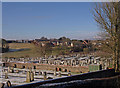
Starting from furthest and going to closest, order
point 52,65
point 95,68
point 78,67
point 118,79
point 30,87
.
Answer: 1. point 52,65
2. point 78,67
3. point 95,68
4. point 118,79
5. point 30,87

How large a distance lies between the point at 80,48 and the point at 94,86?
36324mm

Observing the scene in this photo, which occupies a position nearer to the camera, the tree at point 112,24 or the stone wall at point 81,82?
the stone wall at point 81,82

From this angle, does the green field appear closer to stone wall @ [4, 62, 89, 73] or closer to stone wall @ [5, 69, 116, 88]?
stone wall @ [4, 62, 89, 73]

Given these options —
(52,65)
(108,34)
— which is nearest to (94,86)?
(108,34)

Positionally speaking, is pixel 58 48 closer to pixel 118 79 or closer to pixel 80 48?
pixel 80 48

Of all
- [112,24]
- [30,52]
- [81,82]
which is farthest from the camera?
[30,52]

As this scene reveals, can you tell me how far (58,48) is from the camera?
46531mm

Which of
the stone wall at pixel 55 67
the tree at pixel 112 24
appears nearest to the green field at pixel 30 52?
the stone wall at pixel 55 67

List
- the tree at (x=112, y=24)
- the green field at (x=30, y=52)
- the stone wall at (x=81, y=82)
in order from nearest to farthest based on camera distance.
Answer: the stone wall at (x=81, y=82), the tree at (x=112, y=24), the green field at (x=30, y=52)

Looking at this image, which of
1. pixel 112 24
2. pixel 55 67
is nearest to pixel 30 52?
pixel 55 67

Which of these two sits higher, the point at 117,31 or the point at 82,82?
the point at 117,31

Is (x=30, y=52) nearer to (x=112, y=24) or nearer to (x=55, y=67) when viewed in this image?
(x=55, y=67)

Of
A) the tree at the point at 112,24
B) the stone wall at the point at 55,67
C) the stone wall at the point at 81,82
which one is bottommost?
the stone wall at the point at 55,67

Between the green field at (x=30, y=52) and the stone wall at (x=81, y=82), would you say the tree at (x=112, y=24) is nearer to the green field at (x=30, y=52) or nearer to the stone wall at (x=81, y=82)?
the stone wall at (x=81, y=82)
